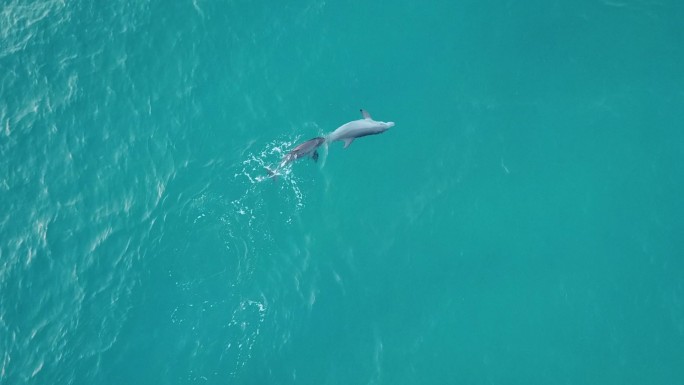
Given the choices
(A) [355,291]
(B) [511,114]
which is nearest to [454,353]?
(A) [355,291]

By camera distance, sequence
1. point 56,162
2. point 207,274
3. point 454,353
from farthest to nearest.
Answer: point 56,162
point 207,274
point 454,353

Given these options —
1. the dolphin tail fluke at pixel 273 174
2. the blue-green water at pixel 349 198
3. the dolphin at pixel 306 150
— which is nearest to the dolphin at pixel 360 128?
the dolphin at pixel 306 150

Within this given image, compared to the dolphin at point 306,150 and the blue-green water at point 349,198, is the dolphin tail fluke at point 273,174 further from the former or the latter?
the dolphin at point 306,150

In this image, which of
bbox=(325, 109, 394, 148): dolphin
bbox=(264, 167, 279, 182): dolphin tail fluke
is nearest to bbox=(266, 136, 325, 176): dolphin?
bbox=(325, 109, 394, 148): dolphin

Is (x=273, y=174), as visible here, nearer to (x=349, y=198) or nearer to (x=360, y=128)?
(x=349, y=198)

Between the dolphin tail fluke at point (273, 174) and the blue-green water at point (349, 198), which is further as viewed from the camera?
the dolphin tail fluke at point (273, 174)

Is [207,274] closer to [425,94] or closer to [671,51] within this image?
[425,94]

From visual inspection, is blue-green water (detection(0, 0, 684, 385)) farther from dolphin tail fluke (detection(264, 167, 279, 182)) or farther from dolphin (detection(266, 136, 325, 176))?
dolphin (detection(266, 136, 325, 176))

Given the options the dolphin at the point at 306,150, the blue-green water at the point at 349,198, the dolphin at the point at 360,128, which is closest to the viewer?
the dolphin at the point at 360,128

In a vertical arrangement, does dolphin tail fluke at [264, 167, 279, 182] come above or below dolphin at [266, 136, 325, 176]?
below
